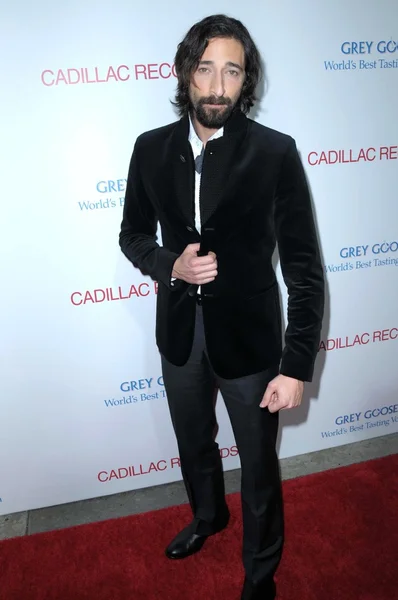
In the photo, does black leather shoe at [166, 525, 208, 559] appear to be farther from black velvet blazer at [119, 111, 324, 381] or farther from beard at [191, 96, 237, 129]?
beard at [191, 96, 237, 129]

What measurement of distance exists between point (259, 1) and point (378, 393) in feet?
7.36

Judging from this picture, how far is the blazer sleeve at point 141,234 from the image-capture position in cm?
171

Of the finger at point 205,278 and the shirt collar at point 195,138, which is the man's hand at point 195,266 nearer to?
the finger at point 205,278

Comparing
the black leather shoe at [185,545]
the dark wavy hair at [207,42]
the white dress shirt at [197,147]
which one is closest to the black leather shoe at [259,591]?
the black leather shoe at [185,545]

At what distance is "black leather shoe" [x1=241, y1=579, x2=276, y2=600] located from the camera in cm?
188

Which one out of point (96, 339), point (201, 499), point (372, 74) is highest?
point (372, 74)

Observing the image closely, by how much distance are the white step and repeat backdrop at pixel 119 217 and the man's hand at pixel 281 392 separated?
891 millimetres

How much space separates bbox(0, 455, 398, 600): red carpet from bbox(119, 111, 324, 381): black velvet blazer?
3.27 ft

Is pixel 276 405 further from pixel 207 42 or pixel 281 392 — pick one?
pixel 207 42

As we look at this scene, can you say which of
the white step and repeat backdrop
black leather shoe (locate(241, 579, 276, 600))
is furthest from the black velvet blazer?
black leather shoe (locate(241, 579, 276, 600))

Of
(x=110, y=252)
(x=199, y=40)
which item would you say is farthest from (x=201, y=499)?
(x=199, y=40)

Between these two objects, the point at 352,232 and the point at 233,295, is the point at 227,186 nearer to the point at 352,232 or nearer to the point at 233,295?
the point at 233,295

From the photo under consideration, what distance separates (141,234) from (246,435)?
91cm

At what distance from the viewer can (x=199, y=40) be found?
5.15 ft
